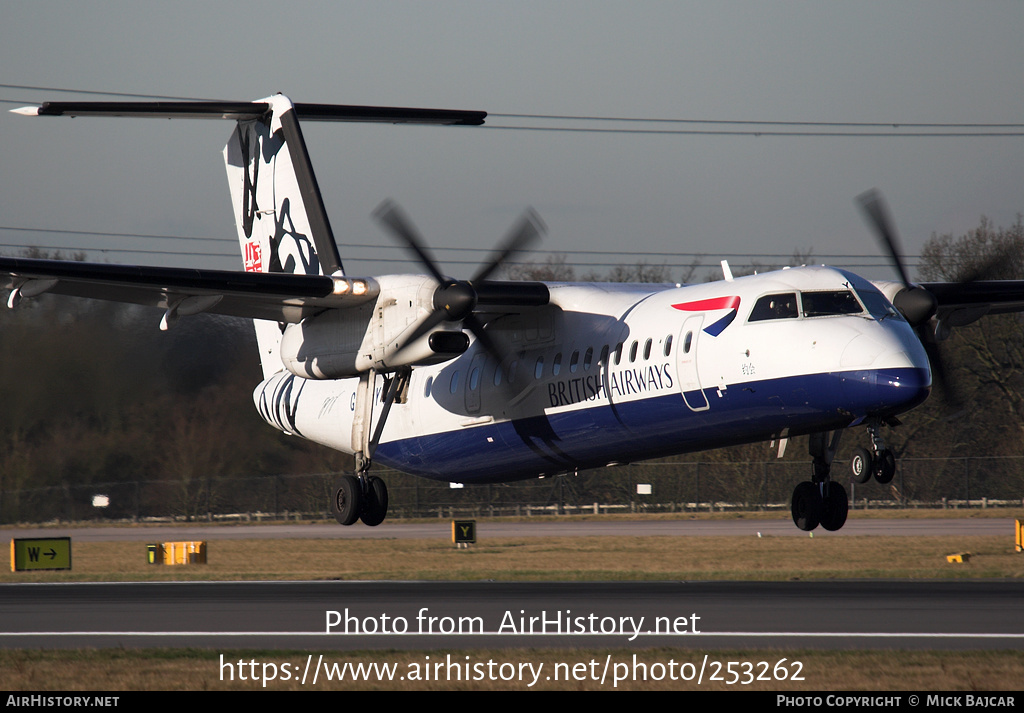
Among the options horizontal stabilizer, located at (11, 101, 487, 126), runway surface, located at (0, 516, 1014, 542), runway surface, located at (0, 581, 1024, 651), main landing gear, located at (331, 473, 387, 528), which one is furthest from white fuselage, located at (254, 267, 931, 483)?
runway surface, located at (0, 516, 1014, 542)

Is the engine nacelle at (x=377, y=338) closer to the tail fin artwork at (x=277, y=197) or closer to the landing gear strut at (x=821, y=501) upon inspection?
the tail fin artwork at (x=277, y=197)

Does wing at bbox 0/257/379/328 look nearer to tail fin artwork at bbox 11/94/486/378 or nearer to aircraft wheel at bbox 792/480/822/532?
tail fin artwork at bbox 11/94/486/378

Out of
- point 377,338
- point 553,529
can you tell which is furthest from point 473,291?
point 553,529

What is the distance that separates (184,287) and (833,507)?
11031 millimetres

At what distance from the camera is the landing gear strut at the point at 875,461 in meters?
17.4

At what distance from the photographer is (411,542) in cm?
4662

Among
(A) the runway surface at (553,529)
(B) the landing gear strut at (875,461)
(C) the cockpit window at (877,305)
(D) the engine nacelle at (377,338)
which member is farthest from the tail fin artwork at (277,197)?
(A) the runway surface at (553,529)

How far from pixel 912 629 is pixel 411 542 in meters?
27.4

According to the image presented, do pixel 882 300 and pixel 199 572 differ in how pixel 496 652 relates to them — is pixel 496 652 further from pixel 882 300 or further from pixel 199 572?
pixel 199 572

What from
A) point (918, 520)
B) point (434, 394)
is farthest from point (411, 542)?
point (434, 394)

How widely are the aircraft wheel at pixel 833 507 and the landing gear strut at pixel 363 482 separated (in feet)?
24.5

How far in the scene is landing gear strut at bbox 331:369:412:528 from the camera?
2142 cm

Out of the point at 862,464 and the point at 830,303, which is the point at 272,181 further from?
the point at 862,464

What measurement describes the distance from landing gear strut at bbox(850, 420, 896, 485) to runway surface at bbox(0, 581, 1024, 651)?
341 cm
